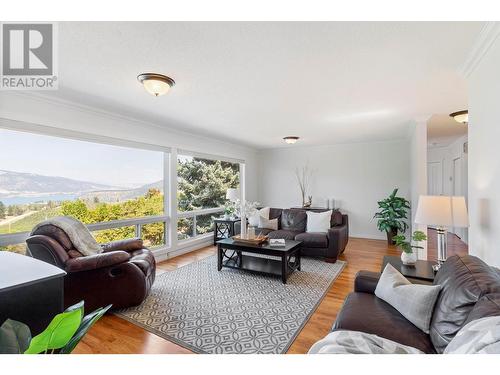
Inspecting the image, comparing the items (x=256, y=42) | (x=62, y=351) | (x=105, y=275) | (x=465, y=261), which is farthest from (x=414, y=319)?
(x=105, y=275)

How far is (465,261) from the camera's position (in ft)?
5.18

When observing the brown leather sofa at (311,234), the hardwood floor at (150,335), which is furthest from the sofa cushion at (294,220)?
the hardwood floor at (150,335)

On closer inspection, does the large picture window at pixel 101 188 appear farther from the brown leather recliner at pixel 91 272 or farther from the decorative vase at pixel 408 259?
the decorative vase at pixel 408 259

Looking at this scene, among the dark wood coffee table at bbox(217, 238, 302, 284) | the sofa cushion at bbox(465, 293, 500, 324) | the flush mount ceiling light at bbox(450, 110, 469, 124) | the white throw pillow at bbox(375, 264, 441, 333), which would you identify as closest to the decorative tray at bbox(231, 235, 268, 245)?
the dark wood coffee table at bbox(217, 238, 302, 284)

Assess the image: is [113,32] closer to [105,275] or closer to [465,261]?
[105,275]

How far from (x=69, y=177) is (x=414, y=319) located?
12.9ft

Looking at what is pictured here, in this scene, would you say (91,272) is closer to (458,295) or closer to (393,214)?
(458,295)

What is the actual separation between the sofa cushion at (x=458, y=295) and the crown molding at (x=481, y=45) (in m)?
1.49

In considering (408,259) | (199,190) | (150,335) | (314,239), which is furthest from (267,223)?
(150,335)

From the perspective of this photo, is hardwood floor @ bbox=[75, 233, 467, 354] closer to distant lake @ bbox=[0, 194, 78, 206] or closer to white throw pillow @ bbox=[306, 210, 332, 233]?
white throw pillow @ bbox=[306, 210, 332, 233]

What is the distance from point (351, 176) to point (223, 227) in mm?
3427

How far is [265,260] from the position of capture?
12.8ft

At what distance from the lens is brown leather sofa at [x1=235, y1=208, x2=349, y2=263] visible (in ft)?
13.7

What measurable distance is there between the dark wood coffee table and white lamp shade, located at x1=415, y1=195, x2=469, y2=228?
167 centimetres
